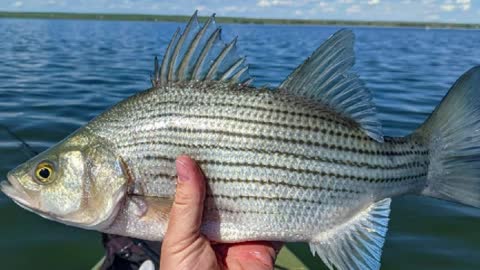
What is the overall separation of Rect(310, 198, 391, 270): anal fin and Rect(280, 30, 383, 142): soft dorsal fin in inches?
20.3

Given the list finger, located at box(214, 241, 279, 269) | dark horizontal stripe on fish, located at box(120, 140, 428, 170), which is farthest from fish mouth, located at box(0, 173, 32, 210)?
finger, located at box(214, 241, 279, 269)

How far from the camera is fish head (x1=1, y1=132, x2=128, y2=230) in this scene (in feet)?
10.1

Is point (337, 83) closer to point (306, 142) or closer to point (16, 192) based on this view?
point (306, 142)

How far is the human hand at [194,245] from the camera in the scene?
9.89ft

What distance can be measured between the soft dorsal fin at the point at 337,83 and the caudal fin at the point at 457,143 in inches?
16.2

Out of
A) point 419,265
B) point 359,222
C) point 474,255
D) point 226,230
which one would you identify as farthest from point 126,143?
point 474,255

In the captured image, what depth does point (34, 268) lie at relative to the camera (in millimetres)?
6773

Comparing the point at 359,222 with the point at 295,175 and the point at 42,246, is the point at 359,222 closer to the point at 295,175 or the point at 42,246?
the point at 295,175

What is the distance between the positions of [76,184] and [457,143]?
101 inches

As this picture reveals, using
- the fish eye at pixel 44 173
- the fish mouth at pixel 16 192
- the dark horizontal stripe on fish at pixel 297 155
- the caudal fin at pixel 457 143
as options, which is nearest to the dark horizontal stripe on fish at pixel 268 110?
the dark horizontal stripe on fish at pixel 297 155

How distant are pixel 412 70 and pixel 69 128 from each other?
20.2m

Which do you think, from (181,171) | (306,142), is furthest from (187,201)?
(306,142)

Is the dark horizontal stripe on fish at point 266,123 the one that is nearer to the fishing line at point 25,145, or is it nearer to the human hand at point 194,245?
the human hand at point 194,245

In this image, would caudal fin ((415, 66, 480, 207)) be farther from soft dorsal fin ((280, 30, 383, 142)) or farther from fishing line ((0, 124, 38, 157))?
fishing line ((0, 124, 38, 157))
